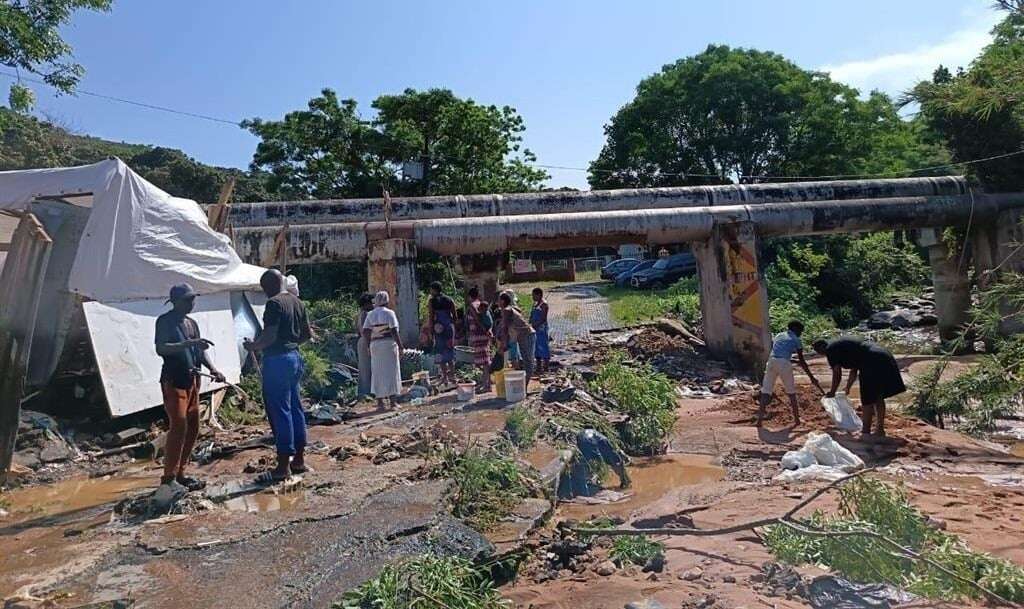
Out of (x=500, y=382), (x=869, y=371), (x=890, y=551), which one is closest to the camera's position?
(x=890, y=551)

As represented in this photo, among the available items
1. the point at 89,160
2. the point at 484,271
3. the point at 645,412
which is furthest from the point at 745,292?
the point at 89,160

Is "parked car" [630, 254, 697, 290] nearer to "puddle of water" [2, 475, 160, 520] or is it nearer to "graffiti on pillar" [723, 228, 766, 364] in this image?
"graffiti on pillar" [723, 228, 766, 364]

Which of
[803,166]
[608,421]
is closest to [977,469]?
[608,421]

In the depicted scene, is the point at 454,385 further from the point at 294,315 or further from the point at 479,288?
the point at 294,315

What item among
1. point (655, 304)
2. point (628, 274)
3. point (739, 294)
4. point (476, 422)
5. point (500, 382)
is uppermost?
point (628, 274)

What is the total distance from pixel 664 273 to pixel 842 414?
19245mm

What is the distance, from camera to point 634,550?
158 inches

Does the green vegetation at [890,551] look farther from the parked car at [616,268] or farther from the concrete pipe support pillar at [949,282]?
the parked car at [616,268]

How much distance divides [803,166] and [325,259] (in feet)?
66.7

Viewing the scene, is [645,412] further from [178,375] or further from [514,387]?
[178,375]

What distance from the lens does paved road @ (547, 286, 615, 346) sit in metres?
17.3

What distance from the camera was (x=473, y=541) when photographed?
3.84 metres

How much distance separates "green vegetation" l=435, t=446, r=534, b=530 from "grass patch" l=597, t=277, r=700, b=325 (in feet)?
42.6

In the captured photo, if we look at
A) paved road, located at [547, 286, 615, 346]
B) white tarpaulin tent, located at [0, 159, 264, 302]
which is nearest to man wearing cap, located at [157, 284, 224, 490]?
white tarpaulin tent, located at [0, 159, 264, 302]
